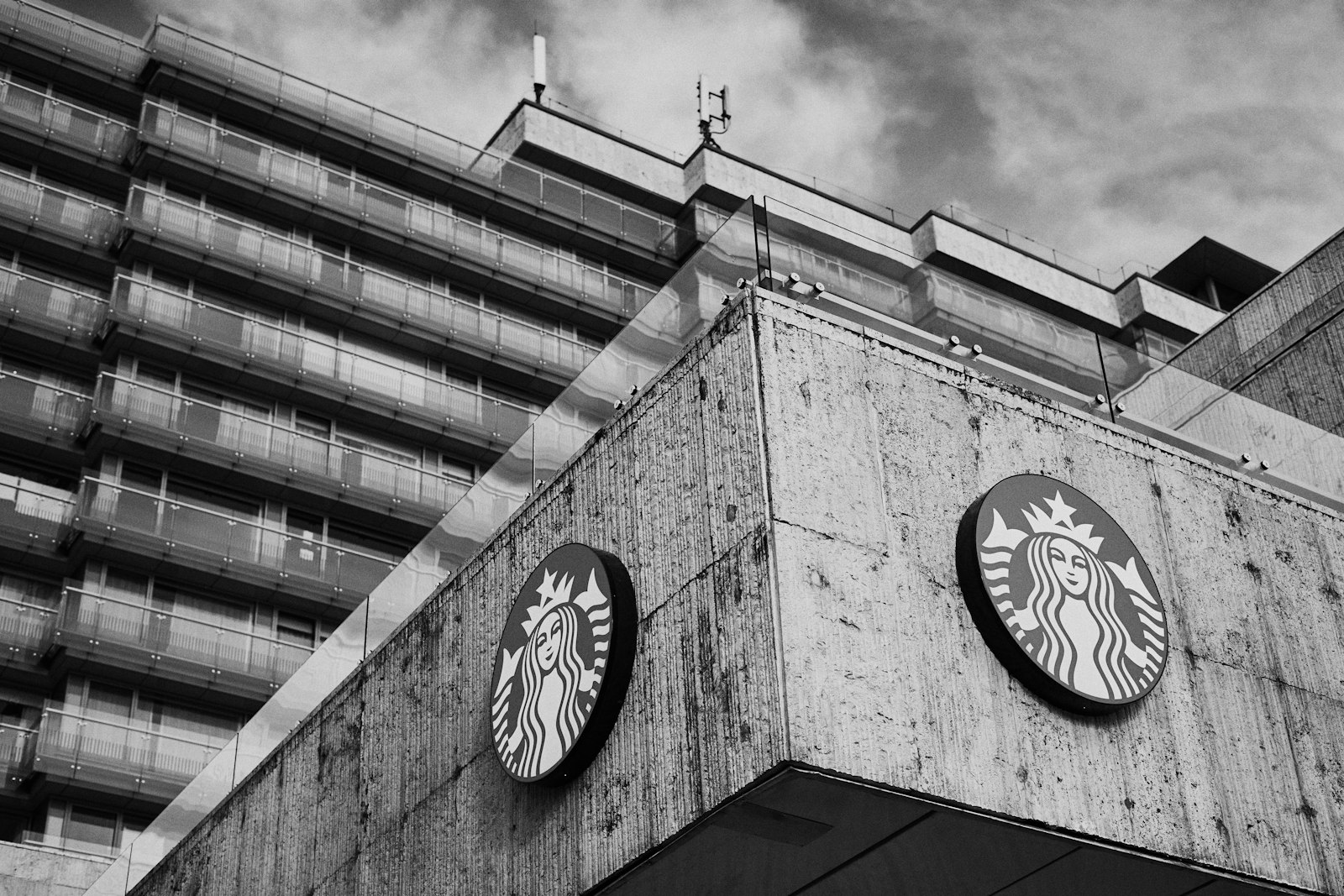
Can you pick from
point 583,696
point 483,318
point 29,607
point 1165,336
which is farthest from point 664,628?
point 1165,336

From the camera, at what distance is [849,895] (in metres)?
11.3

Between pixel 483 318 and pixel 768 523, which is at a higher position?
pixel 483 318

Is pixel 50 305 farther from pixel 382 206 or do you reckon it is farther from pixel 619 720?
pixel 619 720

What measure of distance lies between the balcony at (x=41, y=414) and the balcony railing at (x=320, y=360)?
2.38m

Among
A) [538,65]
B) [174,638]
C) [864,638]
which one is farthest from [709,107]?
[864,638]

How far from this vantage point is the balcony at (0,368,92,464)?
3716 cm

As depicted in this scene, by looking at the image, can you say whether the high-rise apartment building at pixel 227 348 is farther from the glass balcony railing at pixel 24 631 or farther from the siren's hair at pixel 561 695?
the siren's hair at pixel 561 695

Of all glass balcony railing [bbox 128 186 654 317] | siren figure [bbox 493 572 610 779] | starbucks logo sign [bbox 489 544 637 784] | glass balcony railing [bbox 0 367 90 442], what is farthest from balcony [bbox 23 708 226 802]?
siren figure [bbox 493 572 610 779]

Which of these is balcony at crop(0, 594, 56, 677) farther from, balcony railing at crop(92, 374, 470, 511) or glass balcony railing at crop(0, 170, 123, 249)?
glass balcony railing at crop(0, 170, 123, 249)

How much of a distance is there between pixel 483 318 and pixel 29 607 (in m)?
14.2

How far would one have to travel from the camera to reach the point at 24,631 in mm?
35281

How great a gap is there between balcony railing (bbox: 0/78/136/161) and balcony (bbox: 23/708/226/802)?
1418 cm

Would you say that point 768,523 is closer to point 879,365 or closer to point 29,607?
point 879,365

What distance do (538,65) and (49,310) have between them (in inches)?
733
